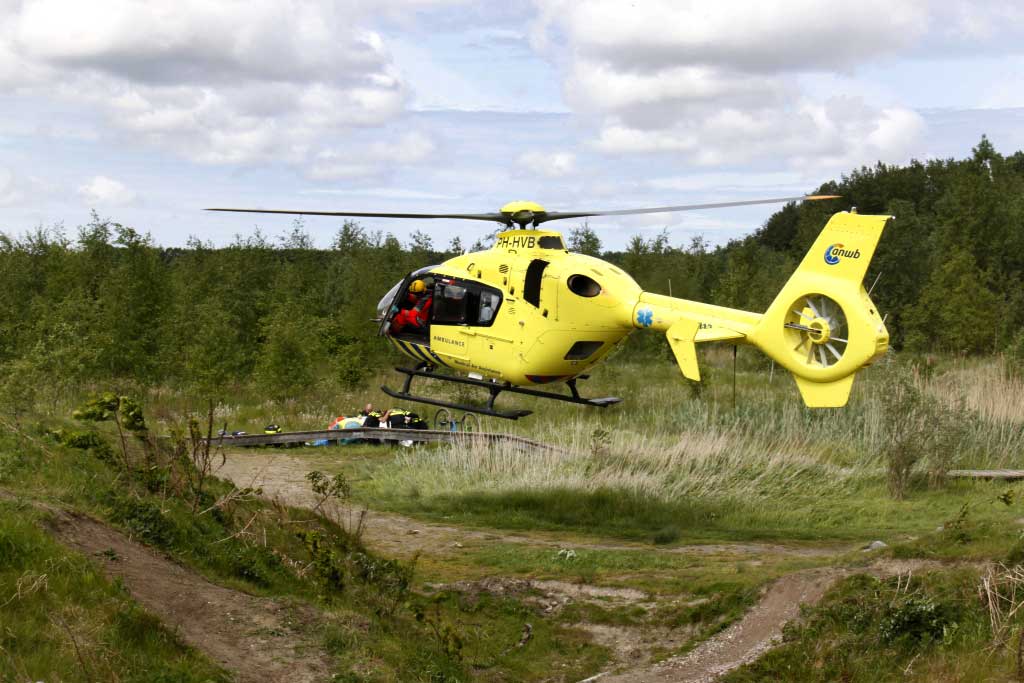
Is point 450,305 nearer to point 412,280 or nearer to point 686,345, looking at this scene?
point 412,280

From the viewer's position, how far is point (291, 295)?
3278cm

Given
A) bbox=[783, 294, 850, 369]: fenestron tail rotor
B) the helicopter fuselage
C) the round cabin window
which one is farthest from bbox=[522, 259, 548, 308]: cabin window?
bbox=[783, 294, 850, 369]: fenestron tail rotor

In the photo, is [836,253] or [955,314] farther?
[955,314]

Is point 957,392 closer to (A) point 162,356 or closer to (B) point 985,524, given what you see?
(B) point 985,524

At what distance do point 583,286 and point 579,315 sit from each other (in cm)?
42

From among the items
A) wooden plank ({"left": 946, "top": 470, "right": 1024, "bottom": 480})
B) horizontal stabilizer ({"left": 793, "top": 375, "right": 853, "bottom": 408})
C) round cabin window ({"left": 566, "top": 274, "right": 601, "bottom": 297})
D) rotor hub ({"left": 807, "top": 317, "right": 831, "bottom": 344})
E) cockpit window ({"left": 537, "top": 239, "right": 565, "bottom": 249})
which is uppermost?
cockpit window ({"left": 537, "top": 239, "right": 565, "bottom": 249})

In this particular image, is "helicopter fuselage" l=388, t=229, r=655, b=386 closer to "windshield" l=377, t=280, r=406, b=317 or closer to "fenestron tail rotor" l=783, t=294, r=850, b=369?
"windshield" l=377, t=280, r=406, b=317

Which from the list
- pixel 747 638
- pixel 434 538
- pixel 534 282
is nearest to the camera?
pixel 747 638

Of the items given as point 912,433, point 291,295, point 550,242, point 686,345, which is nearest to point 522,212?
point 550,242

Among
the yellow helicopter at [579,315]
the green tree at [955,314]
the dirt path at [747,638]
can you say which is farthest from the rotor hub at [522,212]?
the green tree at [955,314]

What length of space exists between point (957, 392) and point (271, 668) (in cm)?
1800

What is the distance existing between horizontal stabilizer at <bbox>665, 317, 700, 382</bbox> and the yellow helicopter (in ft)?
0.05

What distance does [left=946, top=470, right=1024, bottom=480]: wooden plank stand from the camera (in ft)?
57.5

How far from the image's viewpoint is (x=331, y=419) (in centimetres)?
2602
